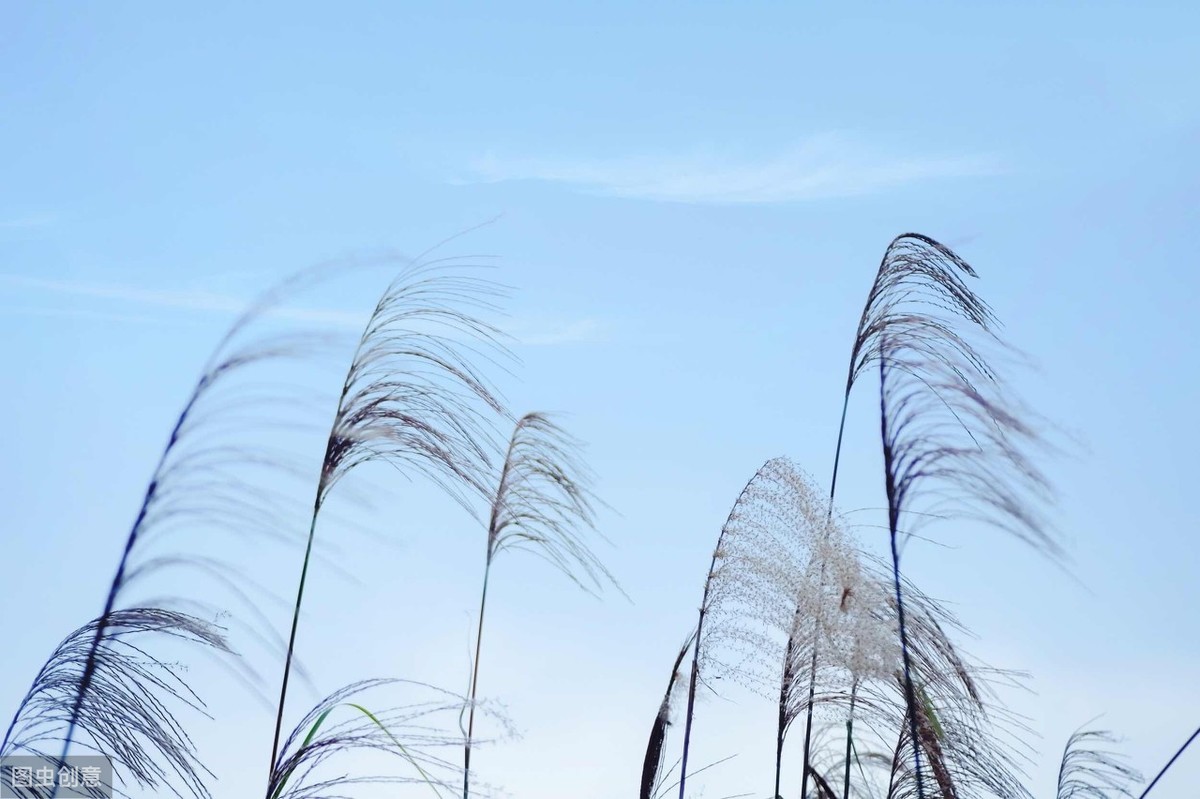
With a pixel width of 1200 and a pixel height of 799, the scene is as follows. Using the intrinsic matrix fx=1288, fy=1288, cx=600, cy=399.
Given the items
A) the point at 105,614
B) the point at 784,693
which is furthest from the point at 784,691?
the point at 105,614

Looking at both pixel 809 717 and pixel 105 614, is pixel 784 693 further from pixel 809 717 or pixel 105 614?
pixel 105 614

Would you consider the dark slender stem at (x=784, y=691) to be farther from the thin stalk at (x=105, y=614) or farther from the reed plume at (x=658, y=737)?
the thin stalk at (x=105, y=614)

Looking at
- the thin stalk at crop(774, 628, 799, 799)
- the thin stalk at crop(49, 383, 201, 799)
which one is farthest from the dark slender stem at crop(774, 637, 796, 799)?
the thin stalk at crop(49, 383, 201, 799)

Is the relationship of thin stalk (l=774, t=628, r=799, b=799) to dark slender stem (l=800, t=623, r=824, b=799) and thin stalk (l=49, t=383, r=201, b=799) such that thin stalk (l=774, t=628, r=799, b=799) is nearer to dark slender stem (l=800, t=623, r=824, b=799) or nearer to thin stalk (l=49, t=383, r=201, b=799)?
dark slender stem (l=800, t=623, r=824, b=799)

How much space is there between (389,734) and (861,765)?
1781 mm

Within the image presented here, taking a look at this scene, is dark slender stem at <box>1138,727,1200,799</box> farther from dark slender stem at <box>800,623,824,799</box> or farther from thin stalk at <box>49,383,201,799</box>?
thin stalk at <box>49,383,201,799</box>

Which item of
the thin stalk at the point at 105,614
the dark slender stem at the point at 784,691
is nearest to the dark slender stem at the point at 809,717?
the dark slender stem at the point at 784,691

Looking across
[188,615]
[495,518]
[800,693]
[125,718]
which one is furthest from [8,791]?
[800,693]

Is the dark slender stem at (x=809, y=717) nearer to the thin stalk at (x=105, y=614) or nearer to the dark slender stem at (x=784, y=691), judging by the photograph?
the dark slender stem at (x=784, y=691)

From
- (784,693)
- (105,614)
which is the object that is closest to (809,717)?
(784,693)

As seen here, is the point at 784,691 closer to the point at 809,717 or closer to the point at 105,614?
the point at 809,717

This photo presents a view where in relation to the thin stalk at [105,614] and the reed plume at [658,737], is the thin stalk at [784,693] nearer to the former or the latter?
the reed plume at [658,737]

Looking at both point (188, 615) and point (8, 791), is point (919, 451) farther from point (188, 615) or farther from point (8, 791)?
point (8, 791)

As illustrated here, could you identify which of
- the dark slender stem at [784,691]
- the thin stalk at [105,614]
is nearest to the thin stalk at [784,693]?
the dark slender stem at [784,691]
